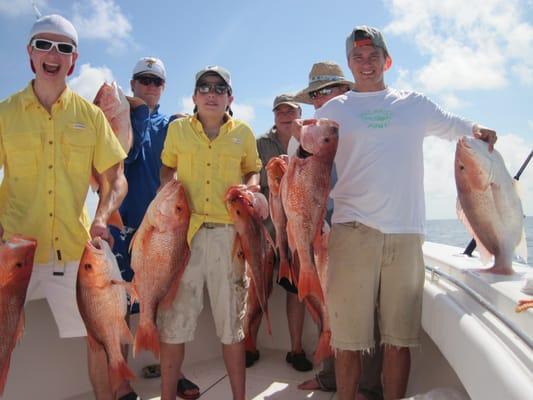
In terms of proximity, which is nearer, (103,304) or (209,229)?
(103,304)

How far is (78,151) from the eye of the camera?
10.6ft

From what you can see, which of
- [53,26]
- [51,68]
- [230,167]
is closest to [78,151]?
[51,68]

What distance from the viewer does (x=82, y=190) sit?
3293 mm

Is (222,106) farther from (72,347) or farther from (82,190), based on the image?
(72,347)

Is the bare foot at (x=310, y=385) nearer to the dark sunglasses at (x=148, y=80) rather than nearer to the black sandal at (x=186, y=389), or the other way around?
the black sandal at (x=186, y=389)

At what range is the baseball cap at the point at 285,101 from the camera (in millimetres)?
4922

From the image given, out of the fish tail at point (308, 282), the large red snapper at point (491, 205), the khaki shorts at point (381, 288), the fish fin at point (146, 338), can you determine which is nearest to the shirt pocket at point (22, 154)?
the fish fin at point (146, 338)

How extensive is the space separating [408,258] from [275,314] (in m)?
2.55

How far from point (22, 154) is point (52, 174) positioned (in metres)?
0.23

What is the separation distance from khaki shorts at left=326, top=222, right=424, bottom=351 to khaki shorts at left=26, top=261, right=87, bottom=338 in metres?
1.83

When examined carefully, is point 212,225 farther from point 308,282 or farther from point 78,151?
point 78,151

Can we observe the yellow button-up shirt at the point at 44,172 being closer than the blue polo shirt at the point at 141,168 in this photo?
Yes

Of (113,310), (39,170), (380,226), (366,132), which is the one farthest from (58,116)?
(380,226)

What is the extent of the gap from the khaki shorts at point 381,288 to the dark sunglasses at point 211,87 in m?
1.46
